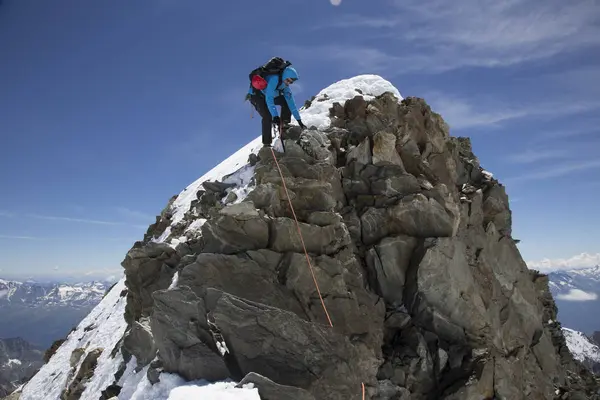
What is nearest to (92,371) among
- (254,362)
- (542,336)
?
(254,362)

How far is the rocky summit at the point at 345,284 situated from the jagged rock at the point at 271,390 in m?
0.04

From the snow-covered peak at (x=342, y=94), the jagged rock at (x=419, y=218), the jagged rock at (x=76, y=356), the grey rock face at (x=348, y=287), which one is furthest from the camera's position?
the jagged rock at (x=76, y=356)

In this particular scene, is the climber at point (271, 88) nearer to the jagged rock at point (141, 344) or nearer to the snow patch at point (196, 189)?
the snow patch at point (196, 189)

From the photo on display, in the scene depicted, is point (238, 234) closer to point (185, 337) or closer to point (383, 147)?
point (185, 337)

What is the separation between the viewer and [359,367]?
13242mm

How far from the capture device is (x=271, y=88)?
18.6 m

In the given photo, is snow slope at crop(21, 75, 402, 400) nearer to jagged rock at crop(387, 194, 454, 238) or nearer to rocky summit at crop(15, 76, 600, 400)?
rocky summit at crop(15, 76, 600, 400)

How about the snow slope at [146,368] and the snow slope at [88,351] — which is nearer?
the snow slope at [146,368]

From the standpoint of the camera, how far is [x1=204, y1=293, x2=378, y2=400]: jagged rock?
11.3 meters

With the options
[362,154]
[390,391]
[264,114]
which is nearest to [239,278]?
[390,391]

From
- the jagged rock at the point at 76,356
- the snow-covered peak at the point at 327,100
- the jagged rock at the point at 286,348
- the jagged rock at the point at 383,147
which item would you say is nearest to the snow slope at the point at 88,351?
the jagged rock at the point at 76,356

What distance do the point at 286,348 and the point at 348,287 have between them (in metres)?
4.02

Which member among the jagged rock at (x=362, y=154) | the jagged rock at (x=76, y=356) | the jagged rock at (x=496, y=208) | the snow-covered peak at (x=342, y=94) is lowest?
the jagged rock at (x=76, y=356)

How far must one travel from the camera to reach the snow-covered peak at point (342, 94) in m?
20.8
